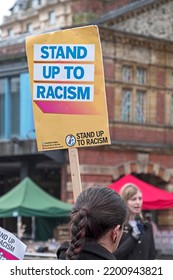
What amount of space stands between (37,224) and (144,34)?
23.2 feet

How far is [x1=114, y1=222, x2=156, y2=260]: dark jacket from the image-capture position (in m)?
6.29

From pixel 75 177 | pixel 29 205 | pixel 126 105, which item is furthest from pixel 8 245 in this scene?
pixel 126 105

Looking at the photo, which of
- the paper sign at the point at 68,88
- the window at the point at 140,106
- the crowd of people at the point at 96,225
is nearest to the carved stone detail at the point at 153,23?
the window at the point at 140,106

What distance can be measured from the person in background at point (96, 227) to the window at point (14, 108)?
65.3 ft

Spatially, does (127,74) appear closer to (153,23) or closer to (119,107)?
(119,107)

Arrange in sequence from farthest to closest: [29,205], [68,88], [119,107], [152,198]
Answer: [119,107], [152,198], [29,205], [68,88]

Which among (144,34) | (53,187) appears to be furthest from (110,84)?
(53,187)

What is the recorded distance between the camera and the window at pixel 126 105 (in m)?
23.7

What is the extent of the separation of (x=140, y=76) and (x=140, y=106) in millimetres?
981

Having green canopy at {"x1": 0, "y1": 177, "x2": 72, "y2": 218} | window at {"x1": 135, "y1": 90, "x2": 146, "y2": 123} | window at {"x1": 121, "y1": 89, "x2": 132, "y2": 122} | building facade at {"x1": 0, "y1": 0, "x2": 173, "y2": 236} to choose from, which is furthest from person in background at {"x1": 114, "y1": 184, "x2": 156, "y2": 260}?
window at {"x1": 135, "y1": 90, "x2": 146, "y2": 123}

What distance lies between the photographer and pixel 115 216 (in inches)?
125

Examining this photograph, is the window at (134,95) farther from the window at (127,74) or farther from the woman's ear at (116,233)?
the woman's ear at (116,233)

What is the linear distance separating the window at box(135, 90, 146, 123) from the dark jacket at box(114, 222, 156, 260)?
17559 millimetres

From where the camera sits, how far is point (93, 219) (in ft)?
10.3
